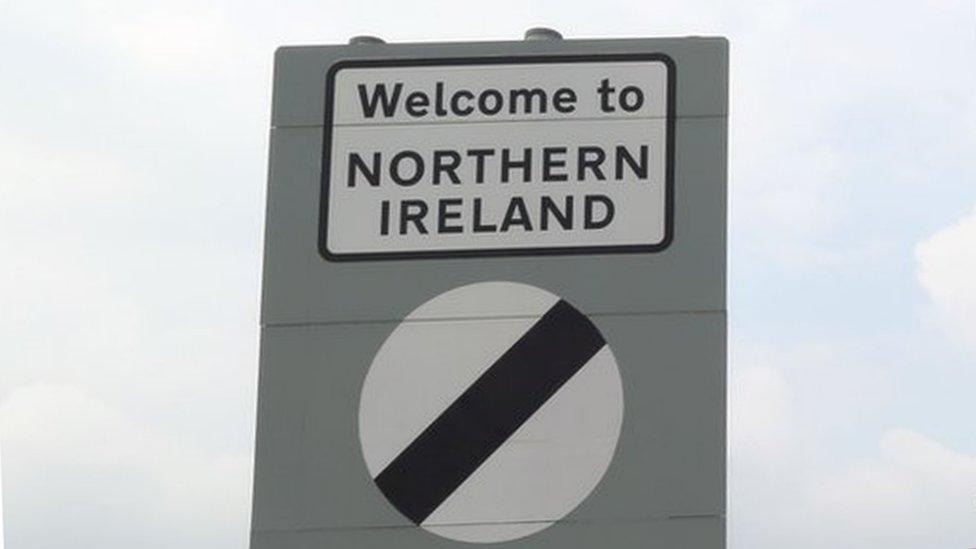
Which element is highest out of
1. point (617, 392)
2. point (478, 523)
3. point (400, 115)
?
point (400, 115)

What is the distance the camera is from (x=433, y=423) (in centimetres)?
377

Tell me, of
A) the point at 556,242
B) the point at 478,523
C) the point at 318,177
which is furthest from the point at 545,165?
the point at 478,523

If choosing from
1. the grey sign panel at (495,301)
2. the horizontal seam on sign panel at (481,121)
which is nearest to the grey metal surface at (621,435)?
the grey sign panel at (495,301)

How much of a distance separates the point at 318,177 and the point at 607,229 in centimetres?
68

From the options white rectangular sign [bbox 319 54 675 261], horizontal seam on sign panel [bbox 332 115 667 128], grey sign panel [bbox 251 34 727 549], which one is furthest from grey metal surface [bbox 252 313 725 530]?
horizontal seam on sign panel [bbox 332 115 667 128]

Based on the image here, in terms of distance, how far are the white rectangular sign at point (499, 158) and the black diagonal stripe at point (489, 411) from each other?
199 mm

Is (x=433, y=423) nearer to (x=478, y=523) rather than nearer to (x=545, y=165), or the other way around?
(x=478, y=523)

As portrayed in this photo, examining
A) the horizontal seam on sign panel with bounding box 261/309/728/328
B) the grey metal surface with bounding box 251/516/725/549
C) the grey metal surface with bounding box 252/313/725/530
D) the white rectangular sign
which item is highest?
the white rectangular sign

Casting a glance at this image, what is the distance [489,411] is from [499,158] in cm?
59

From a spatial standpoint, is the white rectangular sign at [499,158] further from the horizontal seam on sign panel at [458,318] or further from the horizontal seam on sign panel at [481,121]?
the horizontal seam on sign panel at [458,318]

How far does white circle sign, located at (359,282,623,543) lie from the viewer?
3.67 m

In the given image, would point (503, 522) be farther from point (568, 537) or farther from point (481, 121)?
point (481, 121)

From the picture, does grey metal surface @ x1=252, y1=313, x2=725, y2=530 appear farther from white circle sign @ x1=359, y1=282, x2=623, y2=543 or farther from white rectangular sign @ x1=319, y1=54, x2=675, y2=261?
white rectangular sign @ x1=319, y1=54, x2=675, y2=261

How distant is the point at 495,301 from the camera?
3.82 metres
